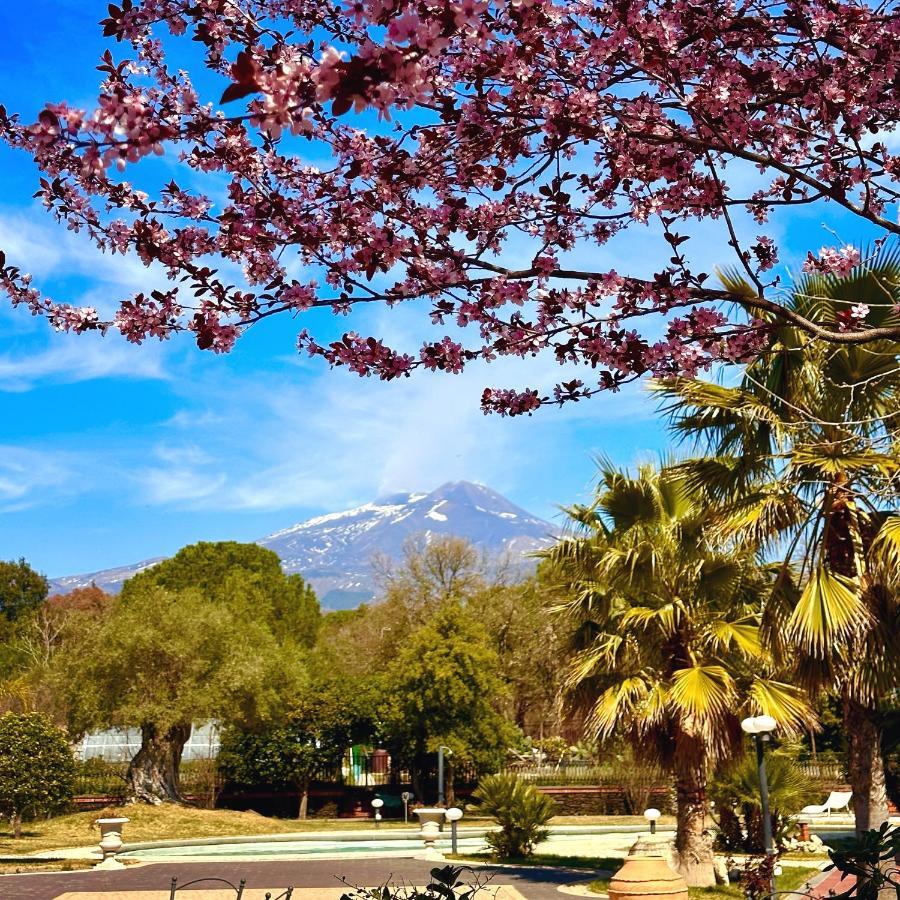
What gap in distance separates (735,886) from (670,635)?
322 centimetres

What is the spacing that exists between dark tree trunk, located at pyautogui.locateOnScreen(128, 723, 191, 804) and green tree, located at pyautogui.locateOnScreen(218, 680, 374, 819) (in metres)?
1.64

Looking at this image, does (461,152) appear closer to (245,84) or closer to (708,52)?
(708,52)

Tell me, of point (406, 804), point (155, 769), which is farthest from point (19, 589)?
point (406, 804)

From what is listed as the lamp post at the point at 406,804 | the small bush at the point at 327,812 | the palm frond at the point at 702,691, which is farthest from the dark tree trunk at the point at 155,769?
the palm frond at the point at 702,691

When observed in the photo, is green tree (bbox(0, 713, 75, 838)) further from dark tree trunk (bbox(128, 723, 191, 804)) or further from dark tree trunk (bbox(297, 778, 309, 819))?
dark tree trunk (bbox(297, 778, 309, 819))

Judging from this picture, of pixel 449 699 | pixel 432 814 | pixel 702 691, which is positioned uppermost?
pixel 702 691

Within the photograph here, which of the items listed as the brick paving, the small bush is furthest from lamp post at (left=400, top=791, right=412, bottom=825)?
the brick paving

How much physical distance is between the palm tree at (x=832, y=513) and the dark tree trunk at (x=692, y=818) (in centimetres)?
307

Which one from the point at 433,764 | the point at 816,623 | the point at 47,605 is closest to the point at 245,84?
the point at 816,623

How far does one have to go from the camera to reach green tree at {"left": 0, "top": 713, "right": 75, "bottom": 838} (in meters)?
21.5

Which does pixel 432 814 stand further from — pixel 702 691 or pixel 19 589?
pixel 19 589

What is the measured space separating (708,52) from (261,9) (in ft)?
5.47

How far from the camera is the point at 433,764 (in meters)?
29.1

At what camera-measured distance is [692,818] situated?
1307 centimetres
